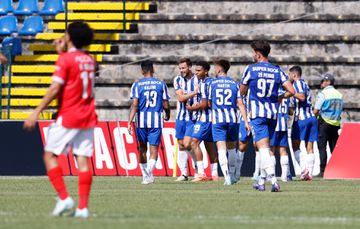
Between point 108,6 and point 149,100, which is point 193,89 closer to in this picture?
point 149,100

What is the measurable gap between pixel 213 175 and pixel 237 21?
903 cm

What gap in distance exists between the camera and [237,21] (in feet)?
104

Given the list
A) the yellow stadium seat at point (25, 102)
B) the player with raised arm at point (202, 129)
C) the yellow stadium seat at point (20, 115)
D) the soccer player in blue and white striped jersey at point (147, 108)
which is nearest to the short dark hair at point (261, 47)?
the soccer player in blue and white striped jersey at point (147, 108)

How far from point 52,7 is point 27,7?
2.72 feet

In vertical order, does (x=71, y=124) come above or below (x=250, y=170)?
above

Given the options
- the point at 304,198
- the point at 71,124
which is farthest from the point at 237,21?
the point at 71,124

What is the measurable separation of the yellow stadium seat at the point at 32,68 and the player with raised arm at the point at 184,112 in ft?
25.6

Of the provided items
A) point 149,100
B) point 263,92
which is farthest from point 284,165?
point 263,92

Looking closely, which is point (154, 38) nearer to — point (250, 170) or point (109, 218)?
point (250, 170)

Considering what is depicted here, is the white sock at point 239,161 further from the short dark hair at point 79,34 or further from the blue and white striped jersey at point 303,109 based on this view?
the short dark hair at point 79,34

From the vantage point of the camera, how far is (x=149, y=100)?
2248cm

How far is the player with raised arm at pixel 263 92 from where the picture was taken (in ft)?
60.2

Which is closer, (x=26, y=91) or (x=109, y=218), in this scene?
(x=109, y=218)

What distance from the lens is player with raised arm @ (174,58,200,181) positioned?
23.6 metres
